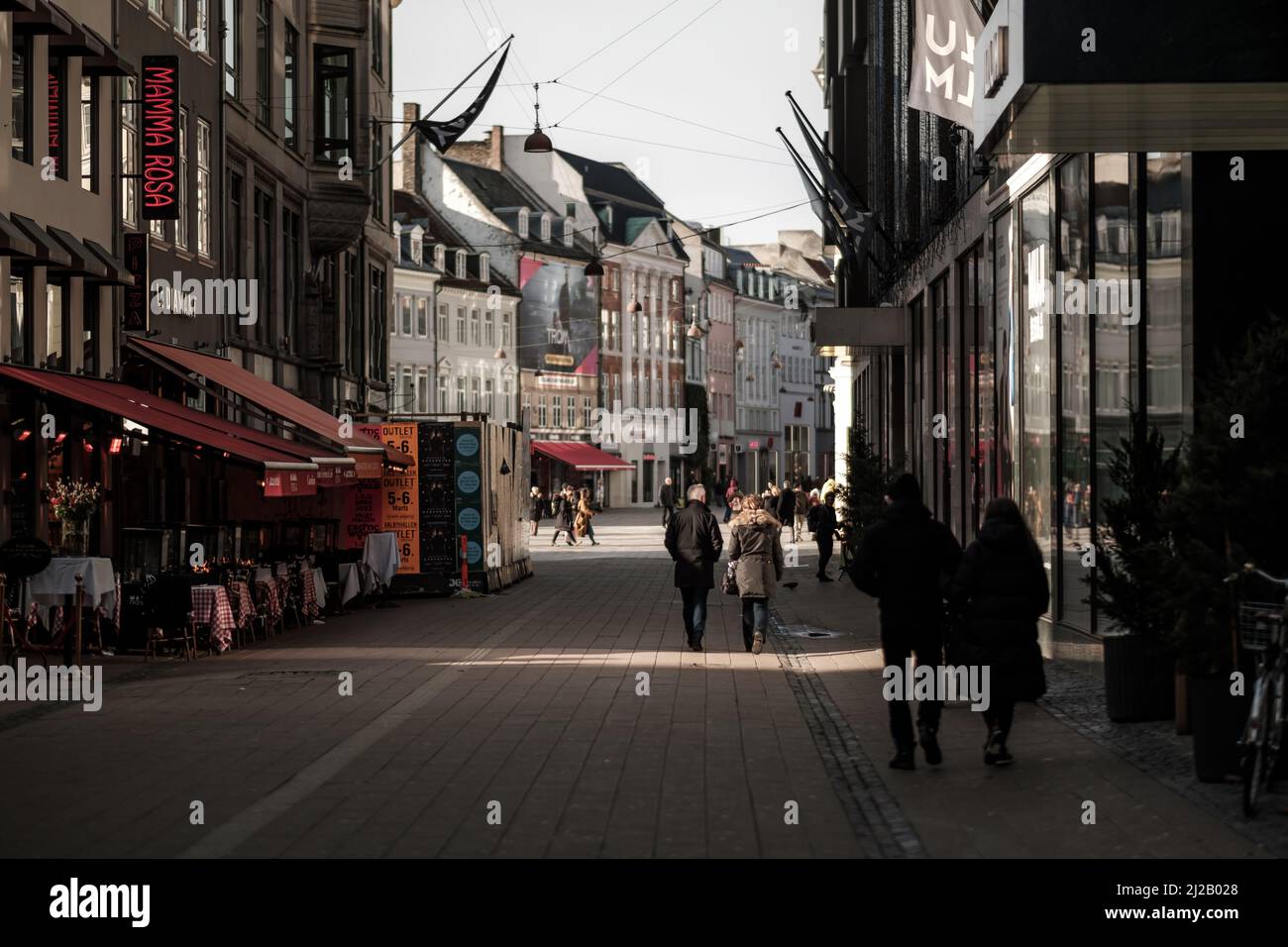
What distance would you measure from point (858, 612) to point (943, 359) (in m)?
4.04

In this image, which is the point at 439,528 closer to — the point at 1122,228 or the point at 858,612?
the point at 858,612

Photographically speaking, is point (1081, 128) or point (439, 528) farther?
point (439, 528)

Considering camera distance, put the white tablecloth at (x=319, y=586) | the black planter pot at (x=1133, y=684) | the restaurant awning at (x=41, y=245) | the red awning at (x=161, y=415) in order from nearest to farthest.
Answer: the black planter pot at (x=1133, y=684)
the red awning at (x=161, y=415)
the restaurant awning at (x=41, y=245)
the white tablecloth at (x=319, y=586)

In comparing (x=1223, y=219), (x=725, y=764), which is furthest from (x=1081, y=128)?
(x=725, y=764)

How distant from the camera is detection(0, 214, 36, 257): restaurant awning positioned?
782 inches

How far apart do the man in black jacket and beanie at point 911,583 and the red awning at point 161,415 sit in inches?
397

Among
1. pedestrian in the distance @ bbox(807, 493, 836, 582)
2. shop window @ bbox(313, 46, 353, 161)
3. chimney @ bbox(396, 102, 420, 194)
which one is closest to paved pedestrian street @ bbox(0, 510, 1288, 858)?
pedestrian in the distance @ bbox(807, 493, 836, 582)

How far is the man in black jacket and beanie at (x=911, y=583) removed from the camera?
11.6 meters

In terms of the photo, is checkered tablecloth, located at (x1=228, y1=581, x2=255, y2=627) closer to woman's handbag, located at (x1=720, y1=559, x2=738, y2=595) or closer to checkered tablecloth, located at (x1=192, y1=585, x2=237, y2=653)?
→ checkered tablecloth, located at (x1=192, y1=585, x2=237, y2=653)

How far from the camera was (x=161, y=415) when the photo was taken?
21.9 m

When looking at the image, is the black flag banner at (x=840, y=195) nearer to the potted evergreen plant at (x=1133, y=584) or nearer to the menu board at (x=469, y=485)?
the menu board at (x=469, y=485)

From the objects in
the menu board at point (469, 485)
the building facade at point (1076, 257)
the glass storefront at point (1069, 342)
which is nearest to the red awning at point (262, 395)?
the menu board at point (469, 485)

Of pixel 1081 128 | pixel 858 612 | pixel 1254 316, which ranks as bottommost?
pixel 858 612

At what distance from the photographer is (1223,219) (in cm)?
1361
